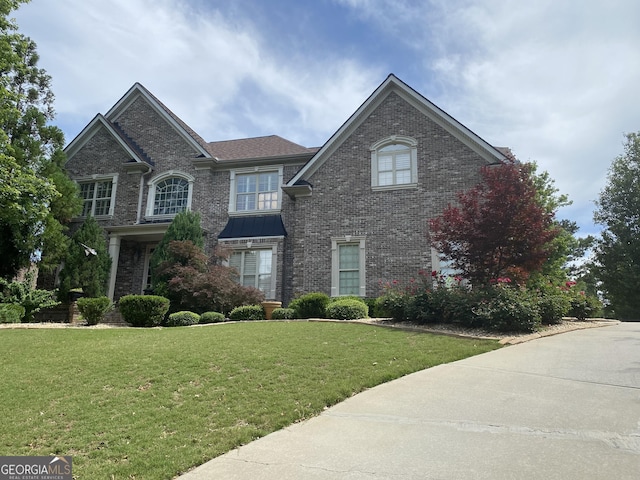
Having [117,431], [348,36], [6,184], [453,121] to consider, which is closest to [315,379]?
[117,431]

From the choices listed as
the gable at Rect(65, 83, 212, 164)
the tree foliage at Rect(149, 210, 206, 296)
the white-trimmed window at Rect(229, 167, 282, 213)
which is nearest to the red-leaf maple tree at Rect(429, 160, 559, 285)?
the white-trimmed window at Rect(229, 167, 282, 213)

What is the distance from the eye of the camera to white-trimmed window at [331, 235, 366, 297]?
1611 cm

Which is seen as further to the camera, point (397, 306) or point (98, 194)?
point (98, 194)

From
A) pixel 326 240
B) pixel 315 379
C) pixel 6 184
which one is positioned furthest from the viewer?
pixel 326 240

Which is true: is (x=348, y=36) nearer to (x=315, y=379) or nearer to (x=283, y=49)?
(x=283, y=49)

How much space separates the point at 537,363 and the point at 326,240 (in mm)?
10623

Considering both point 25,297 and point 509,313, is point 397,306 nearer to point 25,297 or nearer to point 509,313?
point 509,313

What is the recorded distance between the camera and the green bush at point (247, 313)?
14148 millimetres

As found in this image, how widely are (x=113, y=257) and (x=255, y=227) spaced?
6.33 m

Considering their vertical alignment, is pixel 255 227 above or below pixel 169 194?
below

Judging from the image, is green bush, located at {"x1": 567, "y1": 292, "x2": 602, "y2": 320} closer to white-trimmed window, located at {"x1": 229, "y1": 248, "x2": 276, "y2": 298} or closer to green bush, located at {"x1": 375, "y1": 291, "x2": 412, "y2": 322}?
green bush, located at {"x1": 375, "y1": 291, "x2": 412, "y2": 322}

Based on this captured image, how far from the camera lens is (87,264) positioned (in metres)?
17.4

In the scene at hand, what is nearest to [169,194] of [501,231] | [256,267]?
[256,267]

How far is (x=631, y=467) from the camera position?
11.0ft
